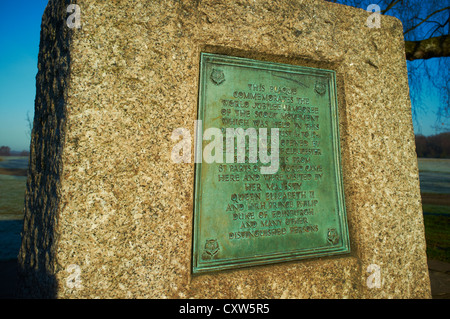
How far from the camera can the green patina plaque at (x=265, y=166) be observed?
66.7 inches

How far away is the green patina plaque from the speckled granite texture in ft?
0.25

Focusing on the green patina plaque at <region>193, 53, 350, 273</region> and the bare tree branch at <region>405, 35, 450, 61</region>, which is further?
the bare tree branch at <region>405, 35, 450, 61</region>

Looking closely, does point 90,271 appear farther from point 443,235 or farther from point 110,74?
point 443,235

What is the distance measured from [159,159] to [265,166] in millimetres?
690

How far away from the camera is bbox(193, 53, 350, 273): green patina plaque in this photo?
5.56 feet

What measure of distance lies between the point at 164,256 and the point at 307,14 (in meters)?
1.90

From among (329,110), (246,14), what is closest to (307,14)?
(246,14)

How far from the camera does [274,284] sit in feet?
5.58
